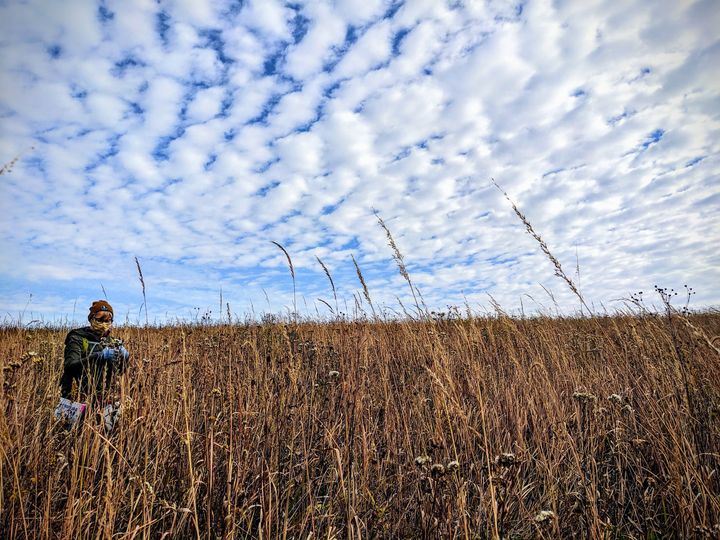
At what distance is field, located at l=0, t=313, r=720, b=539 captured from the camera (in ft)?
6.07

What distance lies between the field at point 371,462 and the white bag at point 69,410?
10 cm

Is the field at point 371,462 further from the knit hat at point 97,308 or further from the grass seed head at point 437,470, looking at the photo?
the knit hat at point 97,308

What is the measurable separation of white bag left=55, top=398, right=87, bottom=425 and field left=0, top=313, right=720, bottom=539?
10cm

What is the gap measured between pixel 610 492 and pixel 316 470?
2042 mm

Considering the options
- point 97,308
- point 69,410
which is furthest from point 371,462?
point 97,308

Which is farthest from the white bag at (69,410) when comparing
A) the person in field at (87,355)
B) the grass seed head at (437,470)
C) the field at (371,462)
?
the grass seed head at (437,470)

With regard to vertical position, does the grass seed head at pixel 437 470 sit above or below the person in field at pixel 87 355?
below

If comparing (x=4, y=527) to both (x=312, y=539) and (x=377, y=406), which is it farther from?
(x=377, y=406)

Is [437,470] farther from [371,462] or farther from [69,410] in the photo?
[69,410]

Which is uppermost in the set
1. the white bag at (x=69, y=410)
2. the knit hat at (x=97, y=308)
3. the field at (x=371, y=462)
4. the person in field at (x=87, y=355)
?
the knit hat at (x=97, y=308)

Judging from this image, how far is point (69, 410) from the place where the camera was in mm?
3031

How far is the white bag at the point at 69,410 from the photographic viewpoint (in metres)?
2.91

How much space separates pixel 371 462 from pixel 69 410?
8.01 ft

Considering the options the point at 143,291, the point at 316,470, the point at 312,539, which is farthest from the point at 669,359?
the point at 143,291
